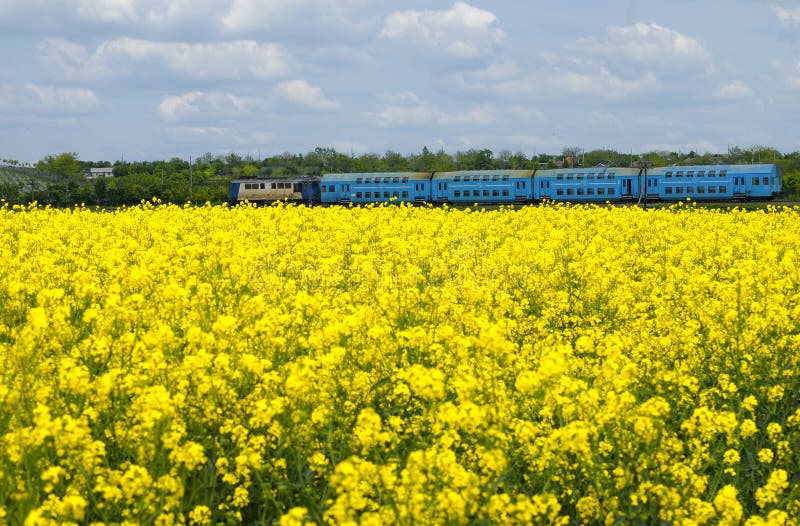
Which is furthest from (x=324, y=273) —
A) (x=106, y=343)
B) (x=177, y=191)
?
(x=177, y=191)

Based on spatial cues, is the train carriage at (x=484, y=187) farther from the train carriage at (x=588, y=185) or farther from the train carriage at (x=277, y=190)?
the train carriage at (x=277, y=190)

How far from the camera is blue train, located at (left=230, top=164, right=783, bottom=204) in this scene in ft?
149

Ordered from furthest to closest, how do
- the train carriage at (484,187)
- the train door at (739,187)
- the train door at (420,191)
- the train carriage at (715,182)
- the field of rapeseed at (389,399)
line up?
1. the train door at (420,191)
2. the train carriage at (484,187)
3. the train door at (739,187)
4. the train carriage at (715,182)
5. the field of rapeseed at (389,399)

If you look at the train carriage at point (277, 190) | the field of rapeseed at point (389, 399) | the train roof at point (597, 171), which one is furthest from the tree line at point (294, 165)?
the field of rapeseed at point (389, 399)

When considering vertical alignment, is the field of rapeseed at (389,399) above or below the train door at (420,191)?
below

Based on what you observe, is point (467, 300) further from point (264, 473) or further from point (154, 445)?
point (154, 445)

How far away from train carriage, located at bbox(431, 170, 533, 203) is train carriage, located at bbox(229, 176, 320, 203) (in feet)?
31.0

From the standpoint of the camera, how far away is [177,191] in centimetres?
5953

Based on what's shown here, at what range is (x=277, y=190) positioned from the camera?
53.9 metres

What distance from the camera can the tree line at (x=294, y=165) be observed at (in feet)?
232

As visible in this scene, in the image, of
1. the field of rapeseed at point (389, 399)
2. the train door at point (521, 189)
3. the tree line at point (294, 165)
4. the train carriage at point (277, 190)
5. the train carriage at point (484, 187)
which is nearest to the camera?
the field of rapeseed at point (389, 399)

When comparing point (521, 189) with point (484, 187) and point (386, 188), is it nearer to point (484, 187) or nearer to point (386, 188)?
point (484, 187)

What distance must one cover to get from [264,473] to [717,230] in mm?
16734

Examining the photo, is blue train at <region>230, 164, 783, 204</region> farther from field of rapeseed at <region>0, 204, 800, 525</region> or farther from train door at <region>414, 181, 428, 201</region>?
field of rapeseed at <region>0, 204, 800, 525</region>
